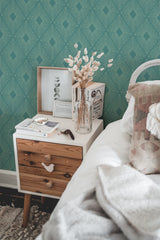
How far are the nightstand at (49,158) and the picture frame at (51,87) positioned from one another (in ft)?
0.82

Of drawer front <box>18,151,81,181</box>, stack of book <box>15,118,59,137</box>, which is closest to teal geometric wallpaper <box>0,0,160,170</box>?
stack of book <box>15,118,59,137</box>

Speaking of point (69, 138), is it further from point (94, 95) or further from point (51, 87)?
point (51, 87)

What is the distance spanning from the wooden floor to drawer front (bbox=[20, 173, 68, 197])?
0.35 meters

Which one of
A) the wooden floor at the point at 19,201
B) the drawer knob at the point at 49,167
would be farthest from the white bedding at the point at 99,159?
the wooden floor at the point at 19,201

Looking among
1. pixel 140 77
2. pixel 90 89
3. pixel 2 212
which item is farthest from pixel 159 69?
pixel 2 212

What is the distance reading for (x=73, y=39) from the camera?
1851 millimetres

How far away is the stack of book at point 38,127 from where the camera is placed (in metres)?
1.65

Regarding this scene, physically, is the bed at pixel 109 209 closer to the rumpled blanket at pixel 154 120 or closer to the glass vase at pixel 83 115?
the rumpled blanket at pixel 154 120

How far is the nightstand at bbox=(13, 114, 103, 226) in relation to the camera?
1.61m

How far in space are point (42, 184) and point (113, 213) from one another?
97cm

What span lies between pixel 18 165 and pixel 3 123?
571 mm

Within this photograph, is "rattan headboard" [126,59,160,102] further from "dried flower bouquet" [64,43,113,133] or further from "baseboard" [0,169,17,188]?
"baseboard" [0,169,17,188]

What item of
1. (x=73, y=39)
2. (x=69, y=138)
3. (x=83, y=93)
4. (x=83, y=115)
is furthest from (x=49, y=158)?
(x=73, y=39)

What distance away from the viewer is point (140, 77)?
71.3 inches
